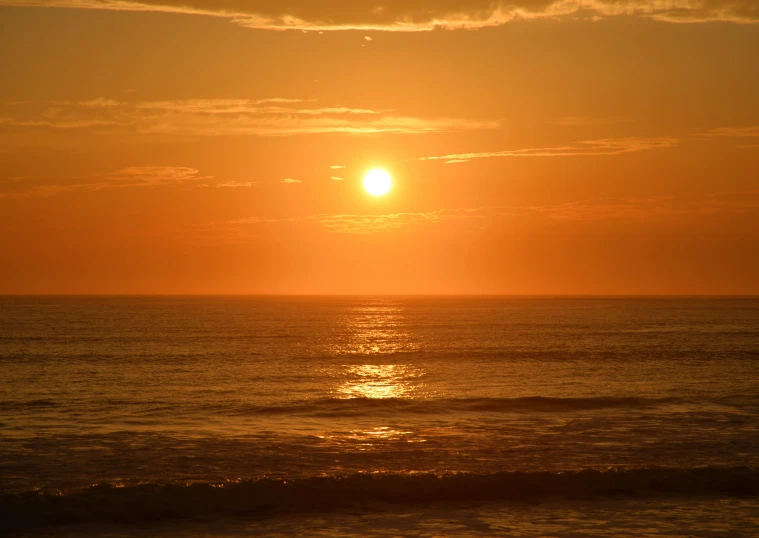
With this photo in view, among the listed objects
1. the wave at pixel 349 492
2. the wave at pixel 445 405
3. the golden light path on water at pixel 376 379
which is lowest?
the wave at pixel 349 492

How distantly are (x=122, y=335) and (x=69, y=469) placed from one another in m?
67.3

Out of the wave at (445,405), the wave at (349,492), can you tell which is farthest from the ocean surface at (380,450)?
the wave at (445,405)

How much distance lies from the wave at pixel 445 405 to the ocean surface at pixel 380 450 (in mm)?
201

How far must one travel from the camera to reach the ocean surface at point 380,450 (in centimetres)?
1809

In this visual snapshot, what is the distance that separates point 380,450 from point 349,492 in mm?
5011

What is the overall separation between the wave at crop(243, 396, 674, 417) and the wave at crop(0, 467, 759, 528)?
41.9 ft

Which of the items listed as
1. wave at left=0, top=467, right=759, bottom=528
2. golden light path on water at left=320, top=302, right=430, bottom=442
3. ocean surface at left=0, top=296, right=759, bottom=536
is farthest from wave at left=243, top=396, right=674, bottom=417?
wave at left=0, top=467, right=759, bottom=528

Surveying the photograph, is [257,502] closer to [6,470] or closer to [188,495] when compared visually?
[188,495]

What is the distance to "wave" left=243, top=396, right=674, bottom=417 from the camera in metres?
34.3

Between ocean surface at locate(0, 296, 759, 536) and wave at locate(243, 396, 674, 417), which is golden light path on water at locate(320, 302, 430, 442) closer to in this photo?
ocean surface at locate(0, 296, 759, 536)

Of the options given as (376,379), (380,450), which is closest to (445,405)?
(380,450)

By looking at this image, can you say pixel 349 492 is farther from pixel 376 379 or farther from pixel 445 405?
pixel 376 379

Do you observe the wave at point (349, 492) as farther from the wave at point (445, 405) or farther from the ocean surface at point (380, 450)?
the wave at point (445, 405)

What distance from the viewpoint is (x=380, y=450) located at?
2522 centimetres
